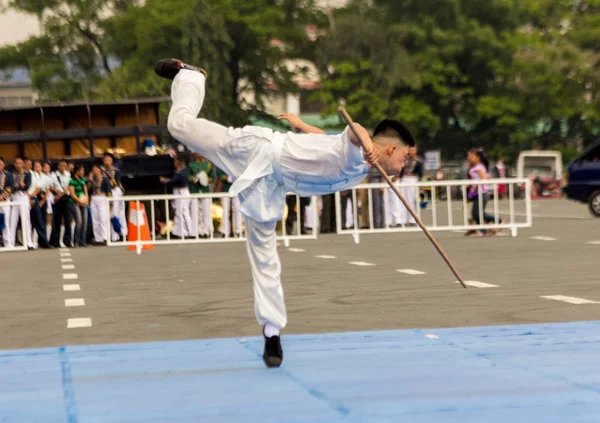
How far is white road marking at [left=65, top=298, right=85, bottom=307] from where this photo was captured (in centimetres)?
1141

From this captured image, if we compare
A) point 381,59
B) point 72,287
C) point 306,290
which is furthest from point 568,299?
point 381,59

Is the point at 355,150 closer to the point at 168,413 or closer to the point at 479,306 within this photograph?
the point at 168,413

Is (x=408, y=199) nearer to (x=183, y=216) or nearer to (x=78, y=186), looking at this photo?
(x=183, y=216)

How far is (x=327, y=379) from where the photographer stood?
6527 mm

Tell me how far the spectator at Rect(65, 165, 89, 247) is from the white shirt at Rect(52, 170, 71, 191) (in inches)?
3.7

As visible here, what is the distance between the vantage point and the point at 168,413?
5.66 m

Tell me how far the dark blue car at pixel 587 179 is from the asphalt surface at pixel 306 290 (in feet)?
32.7

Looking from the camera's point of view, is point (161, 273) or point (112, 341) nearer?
point (112, 341)

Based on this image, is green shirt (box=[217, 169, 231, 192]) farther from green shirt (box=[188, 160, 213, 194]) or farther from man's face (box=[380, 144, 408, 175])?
man's face (box=[380, 144, 408, 175])

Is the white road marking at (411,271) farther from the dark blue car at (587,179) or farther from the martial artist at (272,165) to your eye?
the dark blue car at (587,179)

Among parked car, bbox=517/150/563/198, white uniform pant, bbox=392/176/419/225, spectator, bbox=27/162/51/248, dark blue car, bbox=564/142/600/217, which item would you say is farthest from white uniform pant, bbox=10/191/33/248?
parked car, bbox=517/150/563/198

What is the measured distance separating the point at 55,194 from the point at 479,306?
584 inches

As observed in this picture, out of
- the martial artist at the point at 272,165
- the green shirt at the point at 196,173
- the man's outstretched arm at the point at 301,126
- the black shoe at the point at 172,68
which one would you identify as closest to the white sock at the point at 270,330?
the martial artist at the point at 272,165

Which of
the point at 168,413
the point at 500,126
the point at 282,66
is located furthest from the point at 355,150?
the point at 500,126
